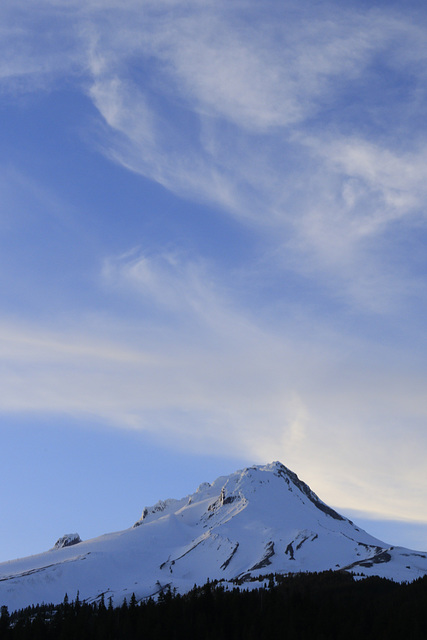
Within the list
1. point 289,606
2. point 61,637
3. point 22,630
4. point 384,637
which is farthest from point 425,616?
point 22,630

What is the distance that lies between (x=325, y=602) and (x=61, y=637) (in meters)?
80.8

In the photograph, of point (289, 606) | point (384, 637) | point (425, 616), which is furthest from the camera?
point (289, 606)

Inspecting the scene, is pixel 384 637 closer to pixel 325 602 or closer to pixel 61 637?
pixel 325 602

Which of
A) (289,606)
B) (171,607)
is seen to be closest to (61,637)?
(171,607)

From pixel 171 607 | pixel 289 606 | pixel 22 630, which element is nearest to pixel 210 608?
pixel 171 607

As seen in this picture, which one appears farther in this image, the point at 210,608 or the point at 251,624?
the point at 210,608

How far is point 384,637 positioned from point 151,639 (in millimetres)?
62944

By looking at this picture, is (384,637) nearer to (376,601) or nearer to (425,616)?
(425,616)

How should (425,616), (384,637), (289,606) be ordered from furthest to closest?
(289,606) < (425,616) < (384,637)

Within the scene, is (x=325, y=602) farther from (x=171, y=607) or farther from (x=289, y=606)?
(x=171, y=607)

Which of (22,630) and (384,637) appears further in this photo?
(22,630)

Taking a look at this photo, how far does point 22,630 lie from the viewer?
181 m

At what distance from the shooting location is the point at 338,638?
6654 inches

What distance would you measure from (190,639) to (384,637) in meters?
54.2
